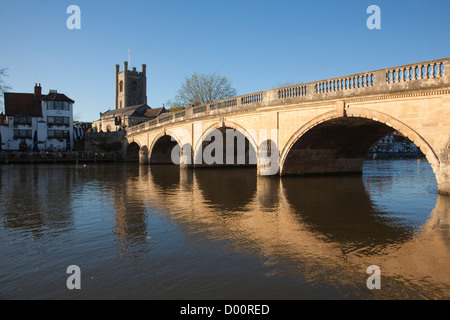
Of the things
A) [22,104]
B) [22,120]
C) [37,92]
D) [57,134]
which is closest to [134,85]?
[37,92]

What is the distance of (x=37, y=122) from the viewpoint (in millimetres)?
50531

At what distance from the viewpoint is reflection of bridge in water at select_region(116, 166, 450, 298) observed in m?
5.46

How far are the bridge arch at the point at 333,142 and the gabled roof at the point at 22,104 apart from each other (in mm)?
43176

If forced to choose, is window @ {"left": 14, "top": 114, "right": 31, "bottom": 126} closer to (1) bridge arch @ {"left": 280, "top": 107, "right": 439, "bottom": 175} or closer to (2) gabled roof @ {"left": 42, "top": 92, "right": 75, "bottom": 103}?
(2) gabled roof @ {"left": 42, "top": 92, "right": 75, "bottom": 103}

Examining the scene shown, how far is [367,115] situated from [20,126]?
48522 millimetres

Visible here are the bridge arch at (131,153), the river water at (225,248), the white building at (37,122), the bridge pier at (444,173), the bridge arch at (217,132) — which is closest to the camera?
the river water at (225,248)

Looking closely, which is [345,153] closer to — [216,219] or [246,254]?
[216,219]

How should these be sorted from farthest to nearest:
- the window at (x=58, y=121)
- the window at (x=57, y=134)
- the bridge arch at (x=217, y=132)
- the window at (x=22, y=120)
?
the window at (x=57, y=134) → the window at (x=58, y=121) → the window at (x=22, y=120) → the bridge arch at (x=217, y=132)

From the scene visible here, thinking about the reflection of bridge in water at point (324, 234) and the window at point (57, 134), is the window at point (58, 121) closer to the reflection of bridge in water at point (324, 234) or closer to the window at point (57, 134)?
the window at point (57, 134)

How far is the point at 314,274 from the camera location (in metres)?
5.38

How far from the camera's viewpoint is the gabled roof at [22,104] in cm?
5000

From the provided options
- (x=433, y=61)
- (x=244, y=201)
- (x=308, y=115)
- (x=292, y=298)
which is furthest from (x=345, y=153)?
(x=292, y=298)

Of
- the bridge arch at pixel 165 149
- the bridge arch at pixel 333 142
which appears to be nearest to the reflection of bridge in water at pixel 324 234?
the bridge arch at pixel 333 142

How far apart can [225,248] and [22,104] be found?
54.0 m
